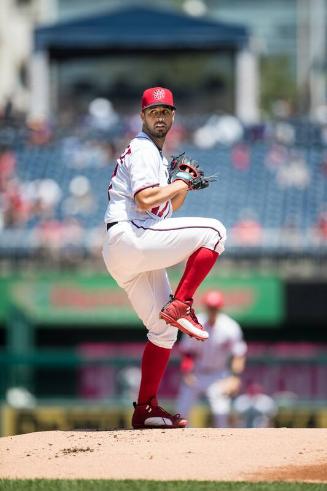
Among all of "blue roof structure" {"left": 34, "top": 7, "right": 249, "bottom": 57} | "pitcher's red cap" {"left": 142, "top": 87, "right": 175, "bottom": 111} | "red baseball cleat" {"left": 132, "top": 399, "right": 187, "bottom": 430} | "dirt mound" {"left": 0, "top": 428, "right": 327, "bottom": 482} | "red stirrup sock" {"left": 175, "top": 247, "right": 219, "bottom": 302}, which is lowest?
"dirt mound" {"left": 0, "top": 428, "right": 327, "bottom": 482}

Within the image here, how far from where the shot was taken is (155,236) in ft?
23.7

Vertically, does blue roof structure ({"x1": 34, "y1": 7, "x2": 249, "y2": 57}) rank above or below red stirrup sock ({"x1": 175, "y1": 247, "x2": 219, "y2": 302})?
above

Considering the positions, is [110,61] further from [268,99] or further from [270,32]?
[270,32]

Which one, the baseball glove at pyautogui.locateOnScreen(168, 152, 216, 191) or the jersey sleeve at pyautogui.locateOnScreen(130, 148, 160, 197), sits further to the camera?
the baseball glove at pyautogui.locateOnScreen(168, 152, 216, 191)

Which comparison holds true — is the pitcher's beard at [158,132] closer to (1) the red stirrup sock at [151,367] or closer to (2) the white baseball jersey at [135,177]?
(2) the white baseball jersey at [135,177]

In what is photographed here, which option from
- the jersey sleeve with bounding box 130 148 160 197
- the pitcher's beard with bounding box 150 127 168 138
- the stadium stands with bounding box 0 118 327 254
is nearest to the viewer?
the jersey sleeve with bounding box 130 148 160 197

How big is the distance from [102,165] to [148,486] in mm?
15782

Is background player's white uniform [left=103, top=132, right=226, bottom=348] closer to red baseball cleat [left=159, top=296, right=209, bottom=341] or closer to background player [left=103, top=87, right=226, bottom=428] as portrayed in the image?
background player [left=103, top=87, right=226, bottom=428]

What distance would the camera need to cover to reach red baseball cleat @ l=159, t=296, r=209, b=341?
23.8 feet

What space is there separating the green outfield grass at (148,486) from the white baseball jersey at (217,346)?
6146 mm

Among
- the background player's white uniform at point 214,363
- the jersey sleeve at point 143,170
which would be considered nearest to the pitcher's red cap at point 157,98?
the jersey sleeve at point 143,170

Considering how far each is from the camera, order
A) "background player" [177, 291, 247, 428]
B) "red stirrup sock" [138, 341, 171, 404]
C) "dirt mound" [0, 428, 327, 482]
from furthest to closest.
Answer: "background player" [177, 291, 247, 428] → "red stirrup sock" [138, 341, 171, 404] → "dirt mound" [0, 428, 327, 482]

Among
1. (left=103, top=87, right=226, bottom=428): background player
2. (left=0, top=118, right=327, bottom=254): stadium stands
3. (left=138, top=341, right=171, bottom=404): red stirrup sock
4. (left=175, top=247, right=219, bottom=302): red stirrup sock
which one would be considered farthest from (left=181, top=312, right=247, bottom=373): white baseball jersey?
(left=0, top=118, right=327, bottom=254): stadium stands

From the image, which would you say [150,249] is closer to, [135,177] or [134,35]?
[135,177]
